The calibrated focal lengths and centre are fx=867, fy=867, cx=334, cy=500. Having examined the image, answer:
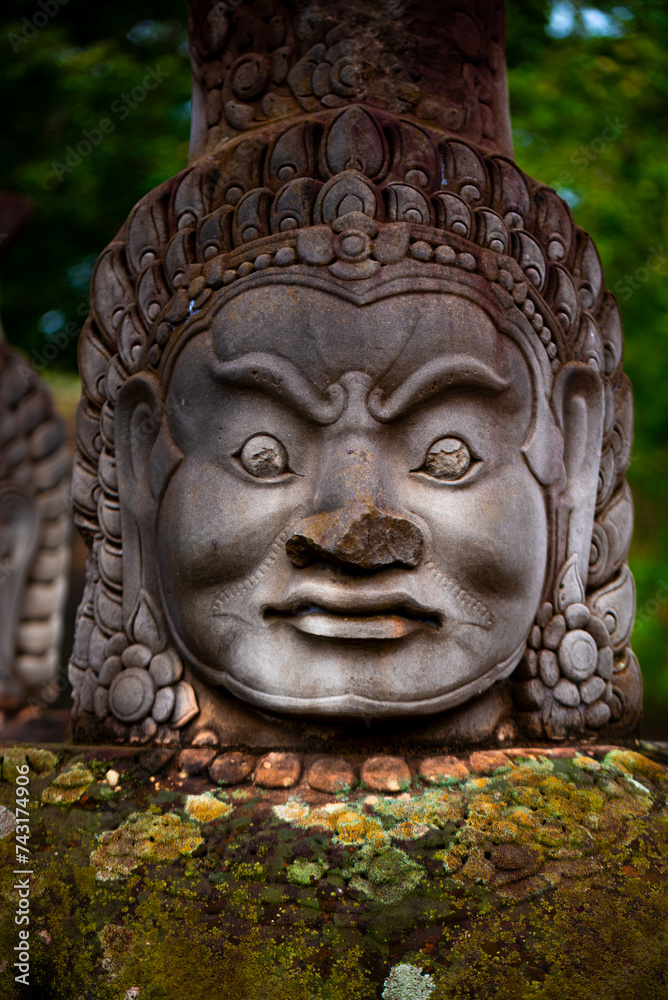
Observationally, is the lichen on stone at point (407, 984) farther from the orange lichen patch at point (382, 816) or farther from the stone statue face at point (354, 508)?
the stone statue face at point (354, 508)

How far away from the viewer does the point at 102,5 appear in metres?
7.18

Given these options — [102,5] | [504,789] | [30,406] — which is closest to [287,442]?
[504,789]

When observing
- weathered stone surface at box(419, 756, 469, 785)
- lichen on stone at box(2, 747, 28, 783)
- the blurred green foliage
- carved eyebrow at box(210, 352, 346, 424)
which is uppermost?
the blurred green foliage

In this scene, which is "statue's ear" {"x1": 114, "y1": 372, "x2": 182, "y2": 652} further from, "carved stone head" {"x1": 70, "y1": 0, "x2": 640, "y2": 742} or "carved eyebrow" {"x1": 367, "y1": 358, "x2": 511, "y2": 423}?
"carved eyebrow" {"x1": 367, "y1": 358, "x2": 511, "y2": 423}

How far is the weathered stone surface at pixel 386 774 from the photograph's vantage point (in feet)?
7.63

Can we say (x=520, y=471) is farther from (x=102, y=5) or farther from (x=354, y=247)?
(x=102, y=5)

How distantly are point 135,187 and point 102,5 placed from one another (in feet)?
4.73

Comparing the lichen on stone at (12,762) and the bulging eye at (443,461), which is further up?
the bulging eye at (443,461)

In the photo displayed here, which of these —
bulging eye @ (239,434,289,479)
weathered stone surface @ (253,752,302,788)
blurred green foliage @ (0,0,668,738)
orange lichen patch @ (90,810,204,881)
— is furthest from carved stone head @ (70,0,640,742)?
blurred green foliage @ (0,0,668,738)

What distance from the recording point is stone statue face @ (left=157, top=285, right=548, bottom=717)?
2.39 metres

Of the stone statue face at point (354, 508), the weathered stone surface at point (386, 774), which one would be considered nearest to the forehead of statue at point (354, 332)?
the stone statue face at point (354, 508)

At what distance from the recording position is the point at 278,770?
239 centimetres

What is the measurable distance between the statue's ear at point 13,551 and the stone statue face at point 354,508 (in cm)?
375

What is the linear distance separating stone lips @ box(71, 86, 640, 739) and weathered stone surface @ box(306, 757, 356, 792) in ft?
1.51
